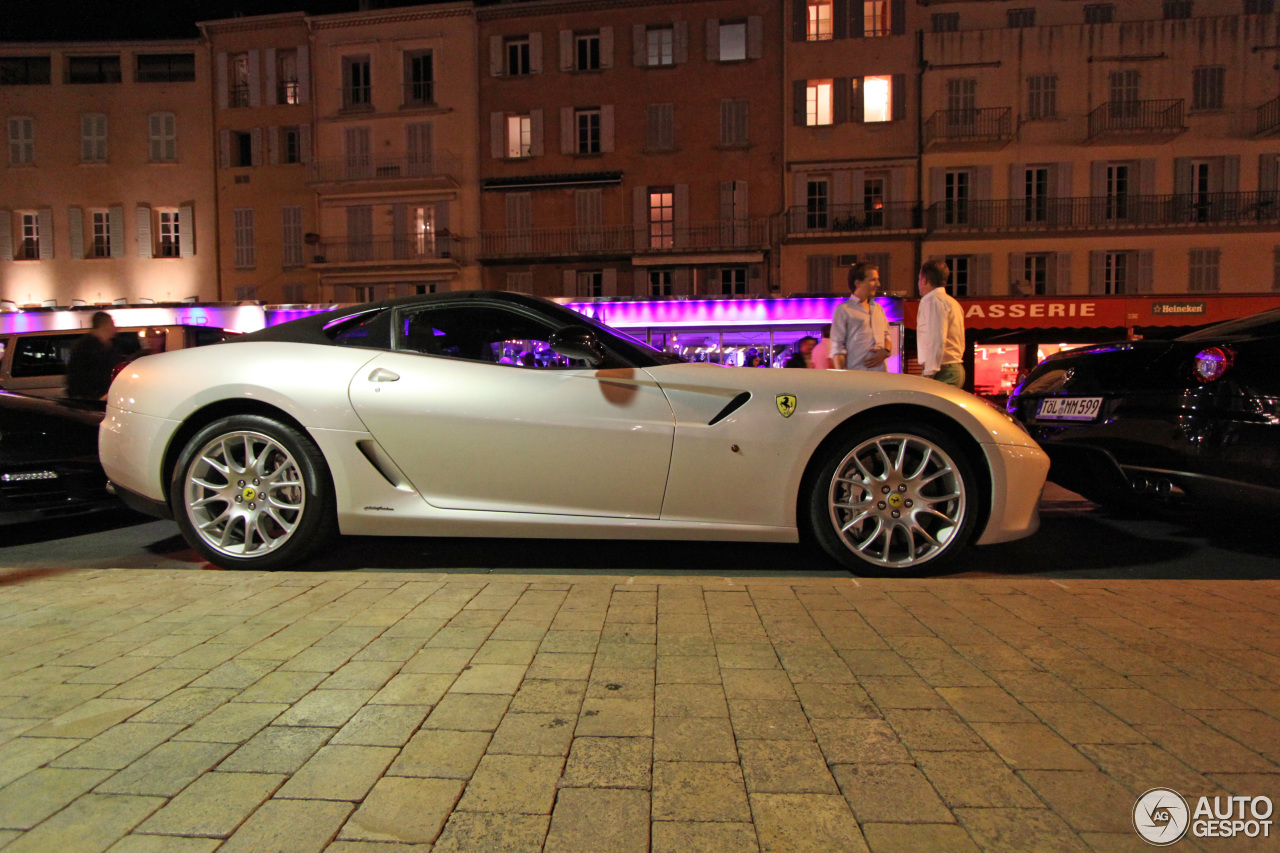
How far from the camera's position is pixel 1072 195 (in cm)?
2236

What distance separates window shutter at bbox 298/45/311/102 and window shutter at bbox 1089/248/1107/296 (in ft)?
84.5

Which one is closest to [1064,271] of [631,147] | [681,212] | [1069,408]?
[681,212]

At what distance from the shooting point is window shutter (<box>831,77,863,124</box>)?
74.0 feet

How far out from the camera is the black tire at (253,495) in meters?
3.29

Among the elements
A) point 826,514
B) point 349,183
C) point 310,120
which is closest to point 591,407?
point 826,514

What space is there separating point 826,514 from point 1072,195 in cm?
2406

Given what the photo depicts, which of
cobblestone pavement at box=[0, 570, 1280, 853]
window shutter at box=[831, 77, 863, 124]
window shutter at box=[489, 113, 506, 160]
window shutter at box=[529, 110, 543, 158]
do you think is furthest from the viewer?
window shutter at box=[489, 113, 506, 160]

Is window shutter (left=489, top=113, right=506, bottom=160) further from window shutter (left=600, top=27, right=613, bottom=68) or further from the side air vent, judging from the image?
the side air vent

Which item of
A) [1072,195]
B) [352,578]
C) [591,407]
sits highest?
[1072,195]

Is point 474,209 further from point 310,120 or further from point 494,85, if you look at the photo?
point 310,120

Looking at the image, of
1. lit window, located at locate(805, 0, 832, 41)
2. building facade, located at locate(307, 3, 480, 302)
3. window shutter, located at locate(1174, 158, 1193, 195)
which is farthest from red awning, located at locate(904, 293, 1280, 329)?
building facade, located at locate(307, 3, 480, 302)

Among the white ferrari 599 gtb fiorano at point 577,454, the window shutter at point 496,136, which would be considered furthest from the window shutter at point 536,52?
the white ferrari 599 gtb fiorano at point 577,454

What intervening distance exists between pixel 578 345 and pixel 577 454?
1.56ft

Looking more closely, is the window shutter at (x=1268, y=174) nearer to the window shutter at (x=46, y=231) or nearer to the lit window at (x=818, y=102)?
the lit window at (x=818, y=102)
